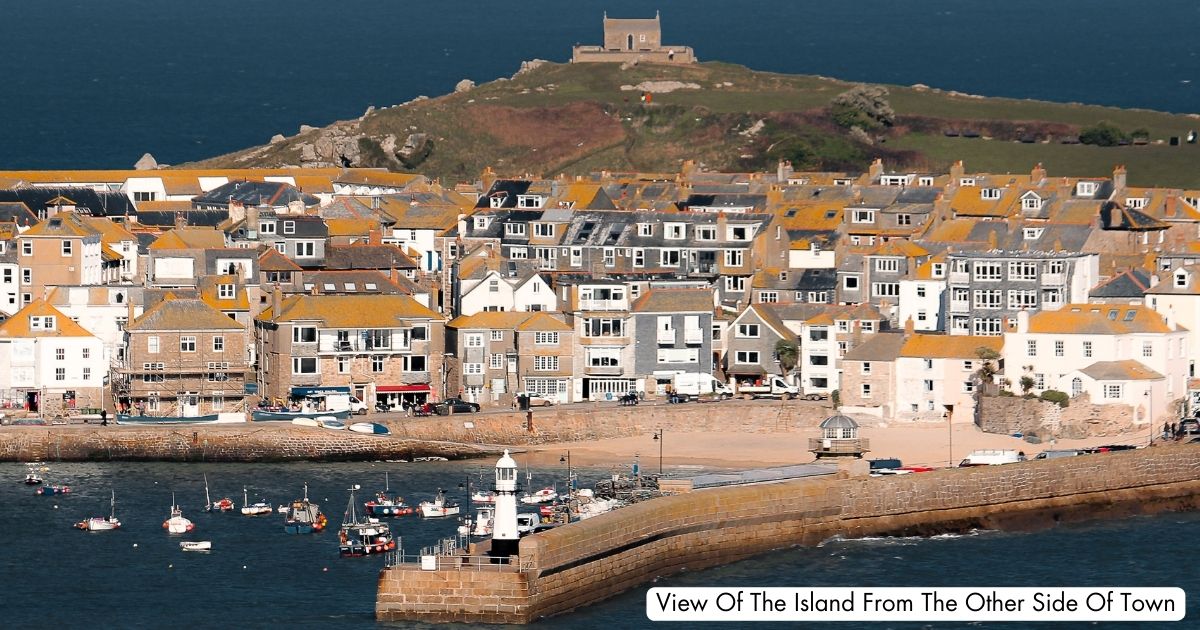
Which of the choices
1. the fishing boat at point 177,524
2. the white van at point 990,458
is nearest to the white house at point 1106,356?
the white van at point 990,458

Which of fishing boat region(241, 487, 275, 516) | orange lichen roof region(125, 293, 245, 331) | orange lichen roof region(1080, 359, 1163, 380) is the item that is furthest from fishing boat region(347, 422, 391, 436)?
orange lichen roof region(1080, 359, 1163, 380)

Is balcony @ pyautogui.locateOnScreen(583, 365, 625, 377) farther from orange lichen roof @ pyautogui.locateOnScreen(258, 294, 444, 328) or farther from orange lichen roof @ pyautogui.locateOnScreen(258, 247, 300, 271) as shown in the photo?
orange lichen roof @ pyautogui.locateOnScreen(258, 247, 300, 271)

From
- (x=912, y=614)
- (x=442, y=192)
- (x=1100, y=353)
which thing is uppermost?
(x=442, y=192)

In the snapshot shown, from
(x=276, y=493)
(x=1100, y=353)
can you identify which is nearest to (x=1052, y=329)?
(x=1100, y=353)

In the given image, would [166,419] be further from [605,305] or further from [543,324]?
[605,305]

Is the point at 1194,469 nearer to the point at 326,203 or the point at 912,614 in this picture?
the point at 912,614

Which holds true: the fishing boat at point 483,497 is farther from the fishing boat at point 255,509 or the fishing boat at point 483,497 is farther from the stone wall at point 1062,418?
the stone wall at point 1062,418
